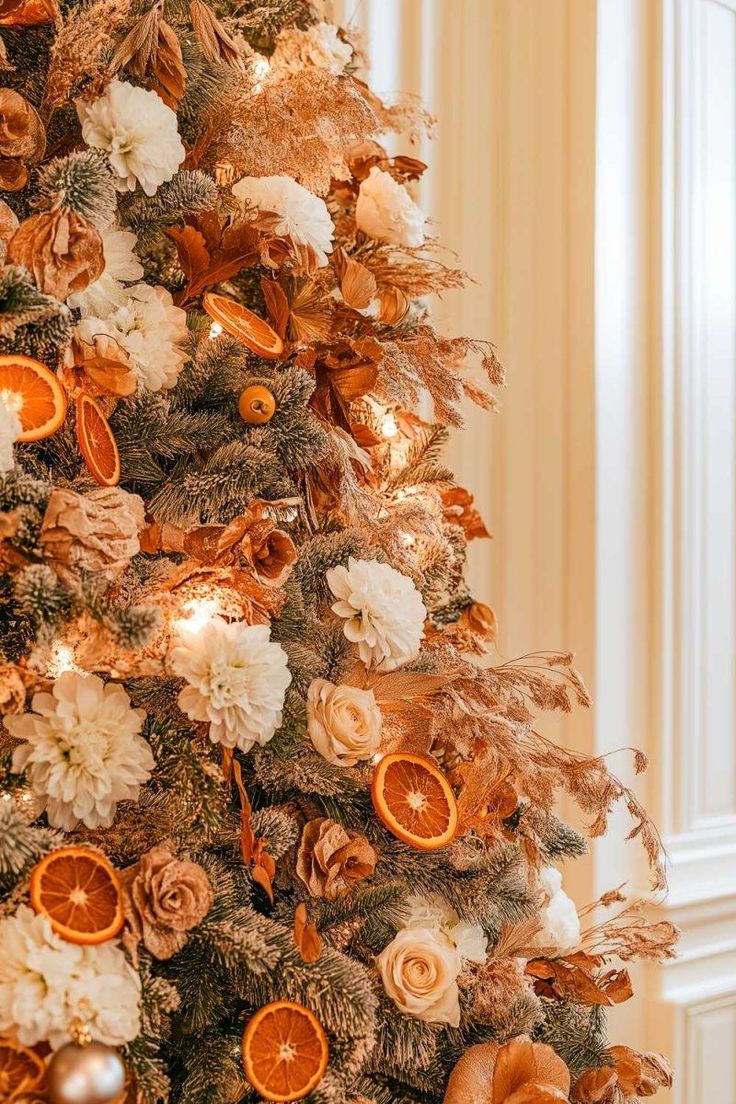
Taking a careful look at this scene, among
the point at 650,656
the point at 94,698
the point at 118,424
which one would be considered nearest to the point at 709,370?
the point at 650,656

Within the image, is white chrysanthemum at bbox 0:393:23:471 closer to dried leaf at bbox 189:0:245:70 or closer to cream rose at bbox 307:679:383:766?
cream rose at bbox 307:679:383:766

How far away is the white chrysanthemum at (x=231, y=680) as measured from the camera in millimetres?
713

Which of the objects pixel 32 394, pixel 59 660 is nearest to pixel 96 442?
pixel 32 394

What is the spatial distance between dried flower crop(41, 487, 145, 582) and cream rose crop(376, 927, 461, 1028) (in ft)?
1.17

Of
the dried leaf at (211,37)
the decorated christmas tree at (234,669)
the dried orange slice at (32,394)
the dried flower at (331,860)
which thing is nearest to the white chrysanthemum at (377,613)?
the decorated christmas tree at (234,669)

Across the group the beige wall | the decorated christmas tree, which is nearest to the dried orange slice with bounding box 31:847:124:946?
the decorated christmas tree

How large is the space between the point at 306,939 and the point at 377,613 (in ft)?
0.82

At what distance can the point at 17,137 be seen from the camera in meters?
0.78

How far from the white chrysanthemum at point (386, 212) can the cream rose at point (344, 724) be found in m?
0.48

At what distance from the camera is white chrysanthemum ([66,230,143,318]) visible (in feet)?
2.66

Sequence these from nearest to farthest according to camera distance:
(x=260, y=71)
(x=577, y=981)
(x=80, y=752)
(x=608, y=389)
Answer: (x=80, y=752) < (x=577, y=981) < (x=260, y=71) < (x=608, y=389)

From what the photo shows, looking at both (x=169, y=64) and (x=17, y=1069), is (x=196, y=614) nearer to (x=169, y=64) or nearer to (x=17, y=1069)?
(x=17, y=1069)

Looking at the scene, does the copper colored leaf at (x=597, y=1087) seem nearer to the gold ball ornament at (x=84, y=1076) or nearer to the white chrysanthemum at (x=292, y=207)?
the gold ball ornament at (x=84, y=1076)

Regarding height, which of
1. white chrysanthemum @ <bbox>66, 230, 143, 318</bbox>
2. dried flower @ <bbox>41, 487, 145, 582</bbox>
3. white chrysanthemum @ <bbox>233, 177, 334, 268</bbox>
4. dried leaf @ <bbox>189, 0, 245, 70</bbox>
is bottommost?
dried flower @ <bbox>41, 487, 145, 582</bbox>
